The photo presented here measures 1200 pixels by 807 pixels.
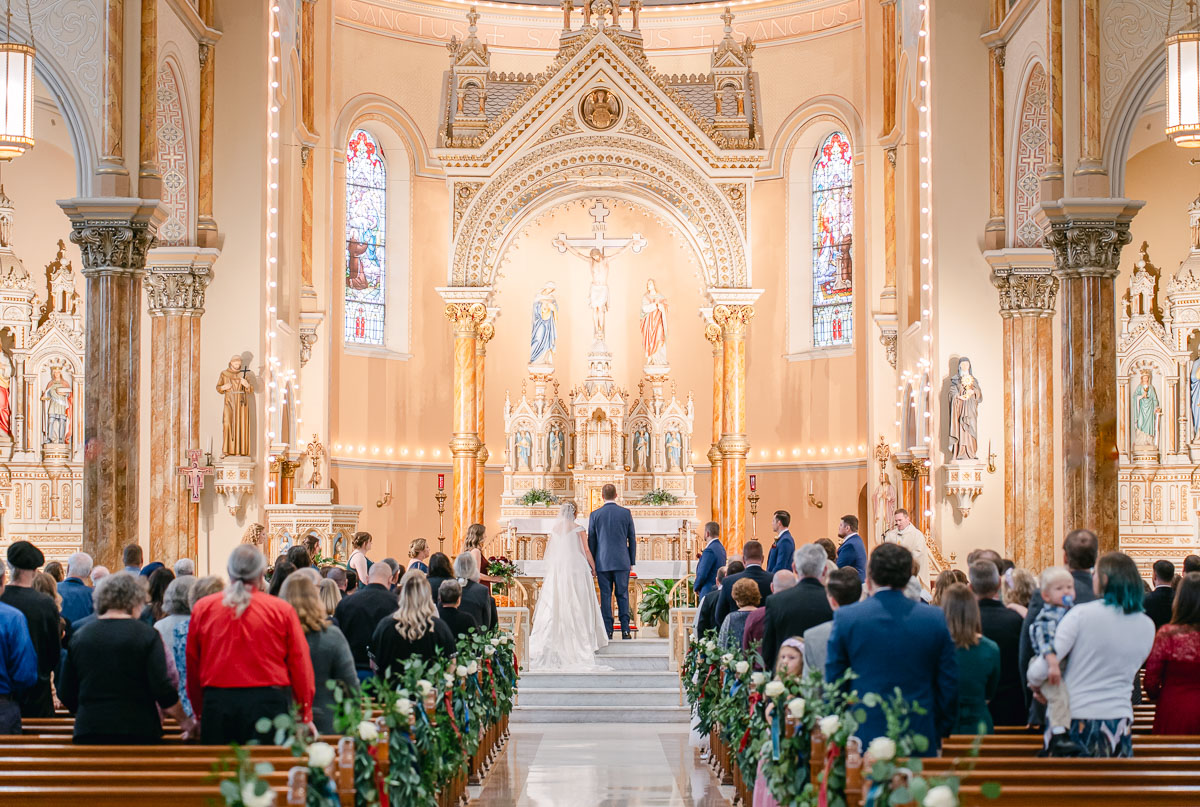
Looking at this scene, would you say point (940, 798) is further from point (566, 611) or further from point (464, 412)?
point (464, 412)

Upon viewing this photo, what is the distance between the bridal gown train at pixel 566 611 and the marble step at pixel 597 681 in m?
0.29

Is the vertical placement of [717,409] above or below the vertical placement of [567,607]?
above

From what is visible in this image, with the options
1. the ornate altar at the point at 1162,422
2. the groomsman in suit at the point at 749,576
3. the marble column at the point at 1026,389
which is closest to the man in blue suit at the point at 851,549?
the groomsman in suit at the point at 749,576

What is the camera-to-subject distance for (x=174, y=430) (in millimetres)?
17453

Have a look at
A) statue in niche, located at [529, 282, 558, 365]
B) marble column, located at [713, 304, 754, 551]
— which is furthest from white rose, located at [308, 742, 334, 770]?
statue in niche, located at [529, 282, 558, 365]

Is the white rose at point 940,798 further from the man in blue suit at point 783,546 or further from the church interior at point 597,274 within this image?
the church interior at point 597,274

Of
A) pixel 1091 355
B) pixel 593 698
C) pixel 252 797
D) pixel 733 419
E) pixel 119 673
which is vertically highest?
pixel 1091 355

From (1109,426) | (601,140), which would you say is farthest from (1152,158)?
(601,140)

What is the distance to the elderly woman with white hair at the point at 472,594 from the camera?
1096cm

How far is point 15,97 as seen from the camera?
40.4 ft

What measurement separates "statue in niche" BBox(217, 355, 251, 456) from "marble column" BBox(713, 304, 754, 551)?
349 inches

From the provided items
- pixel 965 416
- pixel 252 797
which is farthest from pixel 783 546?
pixel 252 797

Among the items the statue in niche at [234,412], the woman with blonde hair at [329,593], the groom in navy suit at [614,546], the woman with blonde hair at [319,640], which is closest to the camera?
the woman with blonde hair at [319,640]

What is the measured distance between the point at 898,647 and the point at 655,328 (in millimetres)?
18855
